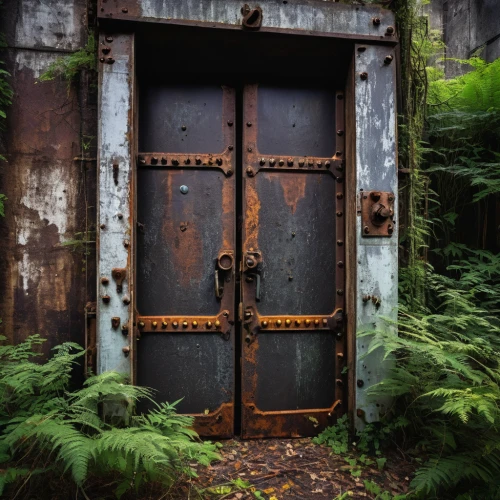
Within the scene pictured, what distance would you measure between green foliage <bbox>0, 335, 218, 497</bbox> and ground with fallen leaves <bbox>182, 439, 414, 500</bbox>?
207 millimetres

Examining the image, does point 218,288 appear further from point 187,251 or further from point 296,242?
point 296,242

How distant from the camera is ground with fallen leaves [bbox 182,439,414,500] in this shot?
2.51 meters

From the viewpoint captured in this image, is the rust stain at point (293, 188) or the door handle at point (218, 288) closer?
the door handle at point (218, 288)

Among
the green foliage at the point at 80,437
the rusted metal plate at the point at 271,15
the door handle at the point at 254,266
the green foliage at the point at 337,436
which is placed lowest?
the green foliage at the point at 337,436

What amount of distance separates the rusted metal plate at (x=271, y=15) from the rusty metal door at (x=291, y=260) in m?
0.50

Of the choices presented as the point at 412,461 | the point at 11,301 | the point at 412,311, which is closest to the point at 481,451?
the point at 412,461

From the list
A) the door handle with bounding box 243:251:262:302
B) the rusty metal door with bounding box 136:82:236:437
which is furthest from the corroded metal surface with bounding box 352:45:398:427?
the rusty metal door with bounding box 136:82:236:437

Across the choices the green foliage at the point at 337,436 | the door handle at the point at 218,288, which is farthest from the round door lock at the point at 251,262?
the green foliage at the point at 337,436

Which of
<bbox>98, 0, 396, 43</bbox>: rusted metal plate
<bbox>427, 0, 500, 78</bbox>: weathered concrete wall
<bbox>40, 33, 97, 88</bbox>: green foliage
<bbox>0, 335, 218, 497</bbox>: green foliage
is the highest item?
<bbox>427, 0, 500, 78</bbox>: weathered concrete wall

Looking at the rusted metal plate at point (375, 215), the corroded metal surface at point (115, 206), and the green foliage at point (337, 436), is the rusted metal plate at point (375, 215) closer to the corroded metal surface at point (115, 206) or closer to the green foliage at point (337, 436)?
the green foliage at point (337, 436)

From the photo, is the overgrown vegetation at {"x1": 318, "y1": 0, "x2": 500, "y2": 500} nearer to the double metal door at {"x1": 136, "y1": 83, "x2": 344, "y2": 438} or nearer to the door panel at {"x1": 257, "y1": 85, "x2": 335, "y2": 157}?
the double metal door at {"x1": 136, "y1": 83, "x2": 344, "y2": 438}

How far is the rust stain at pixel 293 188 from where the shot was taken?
3.32 metres

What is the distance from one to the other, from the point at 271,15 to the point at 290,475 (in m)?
3.36

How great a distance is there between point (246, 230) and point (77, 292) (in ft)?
4.77
